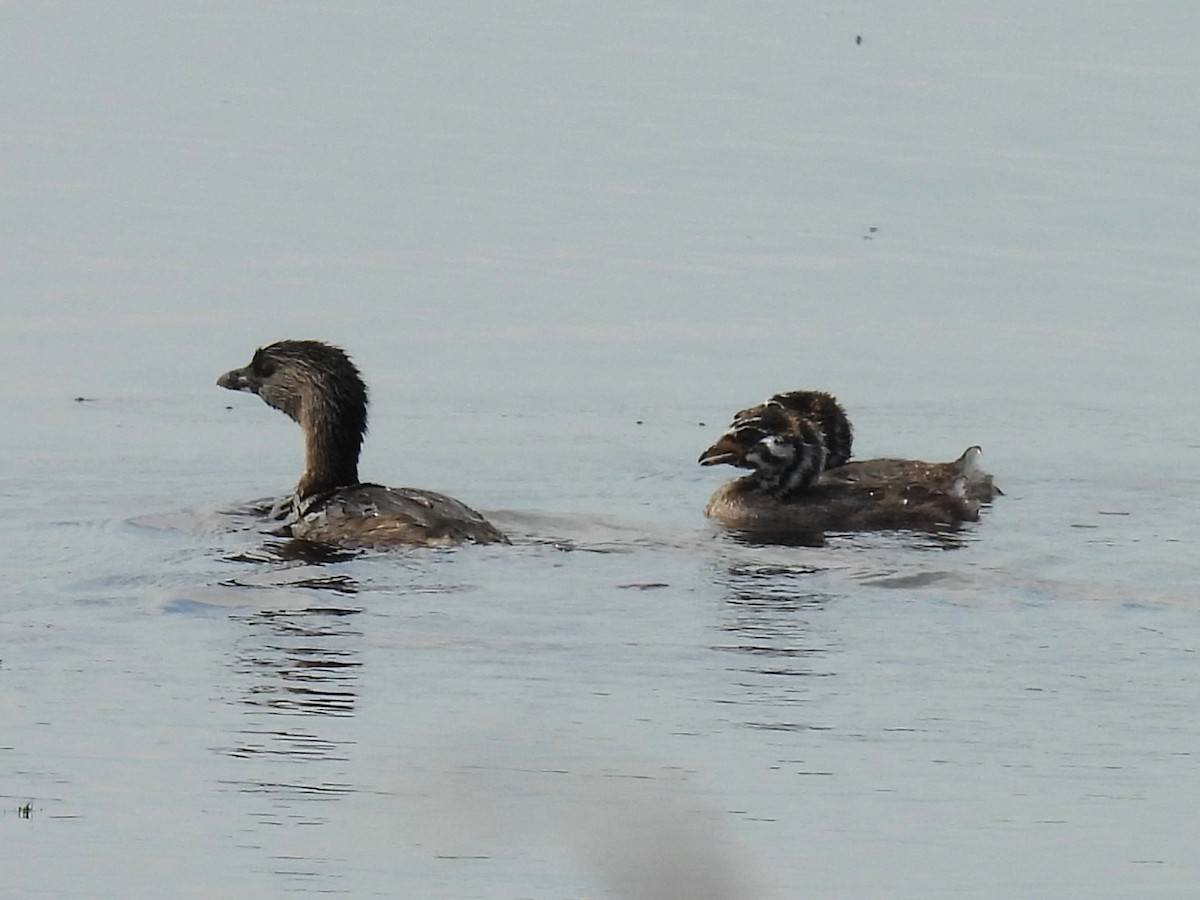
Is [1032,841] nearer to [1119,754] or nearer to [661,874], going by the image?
[1119,754]

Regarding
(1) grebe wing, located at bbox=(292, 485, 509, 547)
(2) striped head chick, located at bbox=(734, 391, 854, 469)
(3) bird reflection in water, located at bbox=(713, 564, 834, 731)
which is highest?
(2) striped head chick, located at bbox=(734, 391, 854, 469)

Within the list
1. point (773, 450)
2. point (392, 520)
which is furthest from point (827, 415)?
point (392, 520)

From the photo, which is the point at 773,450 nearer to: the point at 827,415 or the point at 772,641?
the point at 827,415

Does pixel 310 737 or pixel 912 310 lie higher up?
pixel 912 310

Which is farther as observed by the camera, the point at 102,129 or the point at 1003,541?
the point at 102,129

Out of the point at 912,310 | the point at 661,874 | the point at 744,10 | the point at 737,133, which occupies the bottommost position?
the point at 661,874

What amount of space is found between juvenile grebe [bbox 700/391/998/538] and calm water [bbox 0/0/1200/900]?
28 centimetres

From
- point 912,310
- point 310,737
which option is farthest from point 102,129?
point 310,737

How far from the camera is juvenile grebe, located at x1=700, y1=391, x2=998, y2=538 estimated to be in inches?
545

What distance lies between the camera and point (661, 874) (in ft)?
14.6

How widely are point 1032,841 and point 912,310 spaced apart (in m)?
10.4

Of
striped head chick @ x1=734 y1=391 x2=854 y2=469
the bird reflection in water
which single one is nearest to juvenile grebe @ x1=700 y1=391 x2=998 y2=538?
striped head chick @ x1=734 y1=391 x2=854 y2=469

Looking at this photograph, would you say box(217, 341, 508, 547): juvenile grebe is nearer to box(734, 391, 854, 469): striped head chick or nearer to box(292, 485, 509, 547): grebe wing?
box(292, 485, 509, 547): grebe wing

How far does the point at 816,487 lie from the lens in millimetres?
14438
